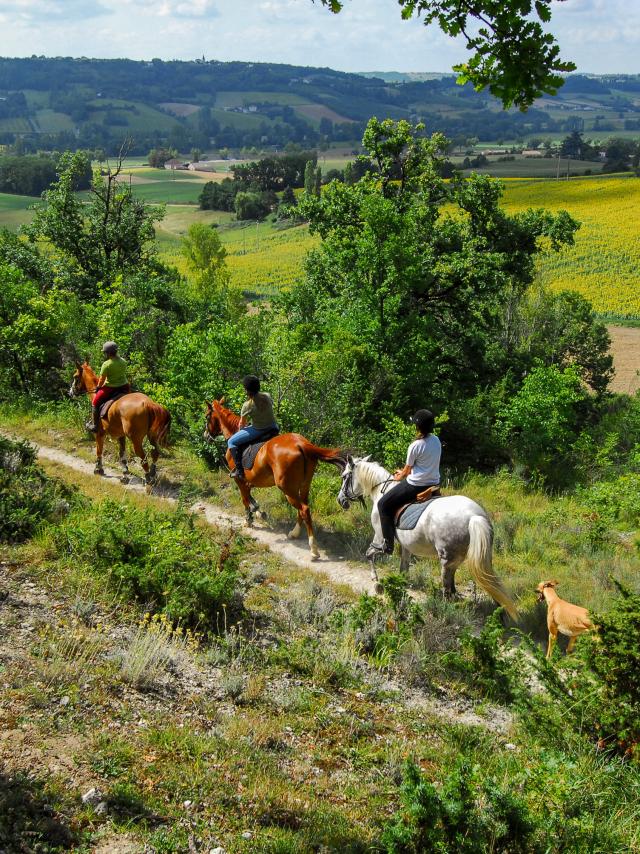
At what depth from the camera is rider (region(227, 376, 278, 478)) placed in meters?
12.2

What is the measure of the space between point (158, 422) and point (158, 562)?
642 cm

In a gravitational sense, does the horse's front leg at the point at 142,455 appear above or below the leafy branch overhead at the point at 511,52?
below

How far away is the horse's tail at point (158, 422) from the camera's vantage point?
1392 centimetres

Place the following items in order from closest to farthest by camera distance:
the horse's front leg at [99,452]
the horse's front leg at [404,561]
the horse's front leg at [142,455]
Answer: the horse's front leg at [404,561]
the horse's front leg at [142,455]
the horse's front leg at [99,452]

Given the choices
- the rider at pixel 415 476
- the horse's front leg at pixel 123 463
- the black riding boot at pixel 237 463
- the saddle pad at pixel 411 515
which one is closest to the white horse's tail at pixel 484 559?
the saddle pad at pixel 411 515

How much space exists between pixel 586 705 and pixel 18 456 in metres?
9.89

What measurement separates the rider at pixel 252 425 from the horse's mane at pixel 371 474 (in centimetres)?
253

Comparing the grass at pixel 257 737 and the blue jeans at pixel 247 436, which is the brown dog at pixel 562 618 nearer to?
the grass at pixel 257 737

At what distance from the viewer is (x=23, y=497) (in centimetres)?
974

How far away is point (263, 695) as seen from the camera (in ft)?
20.8

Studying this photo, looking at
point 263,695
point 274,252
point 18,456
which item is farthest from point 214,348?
point 274,252

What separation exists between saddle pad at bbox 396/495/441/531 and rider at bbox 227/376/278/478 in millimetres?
A: 3782

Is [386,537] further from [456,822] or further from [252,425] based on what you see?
[456,822]

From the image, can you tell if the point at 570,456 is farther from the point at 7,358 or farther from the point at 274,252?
the point at 274,252
